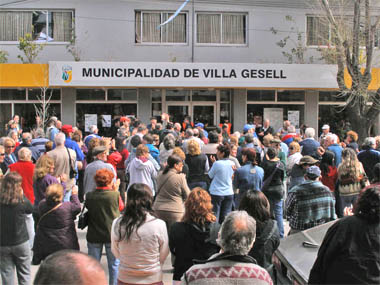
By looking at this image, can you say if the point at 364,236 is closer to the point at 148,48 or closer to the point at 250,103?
the point at 250,103

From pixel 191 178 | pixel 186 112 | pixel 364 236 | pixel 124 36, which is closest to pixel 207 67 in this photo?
pixel 186 112

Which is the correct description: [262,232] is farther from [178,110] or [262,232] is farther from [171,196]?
[178,110]

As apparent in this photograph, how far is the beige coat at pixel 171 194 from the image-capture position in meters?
6.49

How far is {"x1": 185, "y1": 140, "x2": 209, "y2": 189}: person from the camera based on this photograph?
28.4 ft

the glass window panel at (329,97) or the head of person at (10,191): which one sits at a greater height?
the glass window panel at (329,97)

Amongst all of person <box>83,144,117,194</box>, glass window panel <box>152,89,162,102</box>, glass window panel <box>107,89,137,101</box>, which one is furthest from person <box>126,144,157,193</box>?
glass window panel <box>152,89,162,102</box>

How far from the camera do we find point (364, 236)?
12.3 ft

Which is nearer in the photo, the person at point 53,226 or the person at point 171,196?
the person at point 53,226

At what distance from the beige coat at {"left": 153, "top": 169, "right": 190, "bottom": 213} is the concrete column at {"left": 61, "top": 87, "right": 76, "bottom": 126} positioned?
1350 cm

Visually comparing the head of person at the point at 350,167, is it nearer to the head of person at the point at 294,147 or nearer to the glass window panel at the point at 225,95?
the head of person at the point at 294,147

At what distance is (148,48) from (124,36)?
1.16m

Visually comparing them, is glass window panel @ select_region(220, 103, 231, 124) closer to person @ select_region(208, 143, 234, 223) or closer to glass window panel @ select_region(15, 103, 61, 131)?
glass window panel @ select_region(15, 103, 61, 131)

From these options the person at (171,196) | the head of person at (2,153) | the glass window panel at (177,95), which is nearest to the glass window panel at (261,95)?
the glass window panel at (177,95)

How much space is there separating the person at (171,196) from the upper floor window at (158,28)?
47.7 feet
